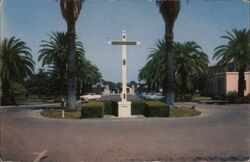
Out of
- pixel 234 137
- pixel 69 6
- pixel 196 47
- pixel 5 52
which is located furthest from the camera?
pixel 196 47

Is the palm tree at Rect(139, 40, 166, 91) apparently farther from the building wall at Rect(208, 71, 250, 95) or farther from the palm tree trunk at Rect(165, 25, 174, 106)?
the palm tree trunk at Rect(165, 25, 174, 106)

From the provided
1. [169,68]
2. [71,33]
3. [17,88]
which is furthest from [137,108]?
[17,88]

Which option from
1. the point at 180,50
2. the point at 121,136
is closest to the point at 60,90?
the point at 180,50

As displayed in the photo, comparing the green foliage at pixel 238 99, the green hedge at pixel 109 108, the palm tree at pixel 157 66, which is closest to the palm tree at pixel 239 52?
the green foliage at pixel 238 99

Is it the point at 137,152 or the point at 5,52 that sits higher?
the point at 5,52

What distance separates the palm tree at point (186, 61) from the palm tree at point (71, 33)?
30.8 metres

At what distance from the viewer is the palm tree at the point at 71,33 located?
31578 millimetres

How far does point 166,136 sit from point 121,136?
5.78 feet

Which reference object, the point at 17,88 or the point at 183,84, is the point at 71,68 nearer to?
the point at 183,84

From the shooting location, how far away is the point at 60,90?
→ 210 ft

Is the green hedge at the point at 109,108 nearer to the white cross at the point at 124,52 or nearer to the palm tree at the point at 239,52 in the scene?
the white cross at the point at 124,52

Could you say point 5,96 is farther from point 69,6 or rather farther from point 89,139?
point 89,139

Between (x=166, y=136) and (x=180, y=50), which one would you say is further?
(x=180, y=50)

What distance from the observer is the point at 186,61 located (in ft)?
198
